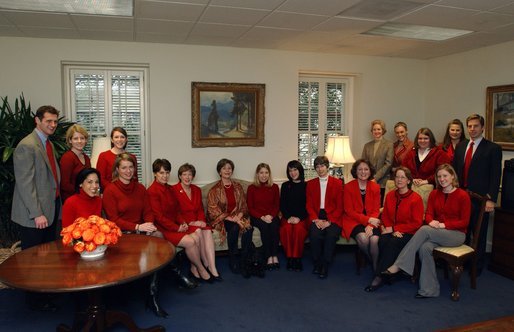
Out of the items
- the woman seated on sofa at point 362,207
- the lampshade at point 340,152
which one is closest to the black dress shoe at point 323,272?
the woman seated on sofa at point 362,207

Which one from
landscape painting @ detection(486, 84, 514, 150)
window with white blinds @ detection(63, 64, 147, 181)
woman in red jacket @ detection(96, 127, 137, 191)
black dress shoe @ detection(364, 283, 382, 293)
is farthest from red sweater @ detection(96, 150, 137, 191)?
landscape painting @ detection(486, 84, 514, 150)

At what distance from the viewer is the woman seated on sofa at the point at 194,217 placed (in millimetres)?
4098

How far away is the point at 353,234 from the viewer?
4328 mm

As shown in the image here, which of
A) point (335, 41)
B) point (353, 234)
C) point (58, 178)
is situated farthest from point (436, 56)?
point (58, 178)

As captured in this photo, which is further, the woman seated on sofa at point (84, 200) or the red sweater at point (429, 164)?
the red sweater at point (429, 164)

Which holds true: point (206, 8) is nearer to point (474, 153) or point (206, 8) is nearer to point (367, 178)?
point (367, 178)

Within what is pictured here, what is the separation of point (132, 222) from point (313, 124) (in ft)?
10.7

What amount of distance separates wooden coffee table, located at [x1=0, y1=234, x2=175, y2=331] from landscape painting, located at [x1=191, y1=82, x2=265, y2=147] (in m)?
2.45

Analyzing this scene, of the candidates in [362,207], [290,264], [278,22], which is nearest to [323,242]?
[290,264]

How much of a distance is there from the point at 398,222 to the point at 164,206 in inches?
91.9

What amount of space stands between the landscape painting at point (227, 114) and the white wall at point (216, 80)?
9 cm

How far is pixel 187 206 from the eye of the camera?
4.28m

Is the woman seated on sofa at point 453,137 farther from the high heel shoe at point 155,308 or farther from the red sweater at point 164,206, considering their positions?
the high heel shoe at point 155,308

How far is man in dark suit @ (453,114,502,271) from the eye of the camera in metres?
4.15
